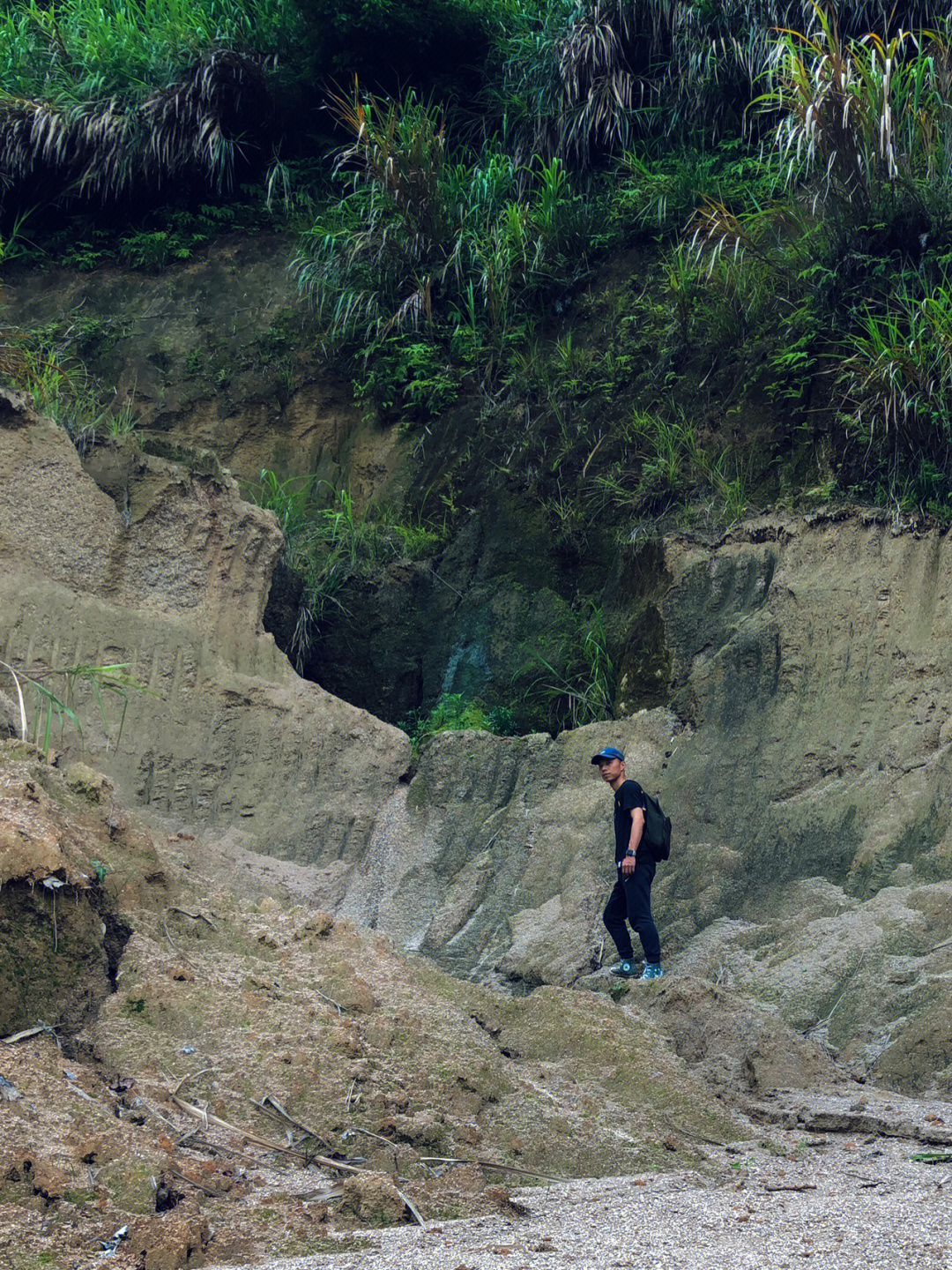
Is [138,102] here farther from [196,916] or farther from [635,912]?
[196,916]

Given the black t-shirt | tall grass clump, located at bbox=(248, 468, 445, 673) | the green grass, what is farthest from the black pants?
the green grass

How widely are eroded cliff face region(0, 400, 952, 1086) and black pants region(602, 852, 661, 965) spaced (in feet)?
1.06

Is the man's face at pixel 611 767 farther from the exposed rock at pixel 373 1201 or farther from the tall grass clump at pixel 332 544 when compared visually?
the tall grass clump at pixel 332 544

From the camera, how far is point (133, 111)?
12.7 metres

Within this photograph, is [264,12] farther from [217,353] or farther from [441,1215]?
[441,1215]

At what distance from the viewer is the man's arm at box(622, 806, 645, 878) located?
6.52 metres

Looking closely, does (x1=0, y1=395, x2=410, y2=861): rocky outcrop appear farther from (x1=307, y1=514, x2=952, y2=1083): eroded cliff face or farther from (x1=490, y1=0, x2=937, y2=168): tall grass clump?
(x1=490, y1=0, x2=937, y2=168): tall grass clump

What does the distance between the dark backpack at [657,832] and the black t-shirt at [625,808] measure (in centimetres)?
5

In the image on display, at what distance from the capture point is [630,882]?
6.57 m

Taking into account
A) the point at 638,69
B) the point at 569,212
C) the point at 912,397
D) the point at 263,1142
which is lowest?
the point at 263,1142

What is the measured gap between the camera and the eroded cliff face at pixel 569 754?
6832 mm

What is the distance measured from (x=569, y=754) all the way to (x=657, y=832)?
155 centimetres

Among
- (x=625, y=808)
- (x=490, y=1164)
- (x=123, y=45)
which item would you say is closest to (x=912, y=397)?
(x=625, y=808)

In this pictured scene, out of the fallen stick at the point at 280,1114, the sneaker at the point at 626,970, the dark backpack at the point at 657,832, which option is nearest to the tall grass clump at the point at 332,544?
the dark backpack at the point at 657,832
